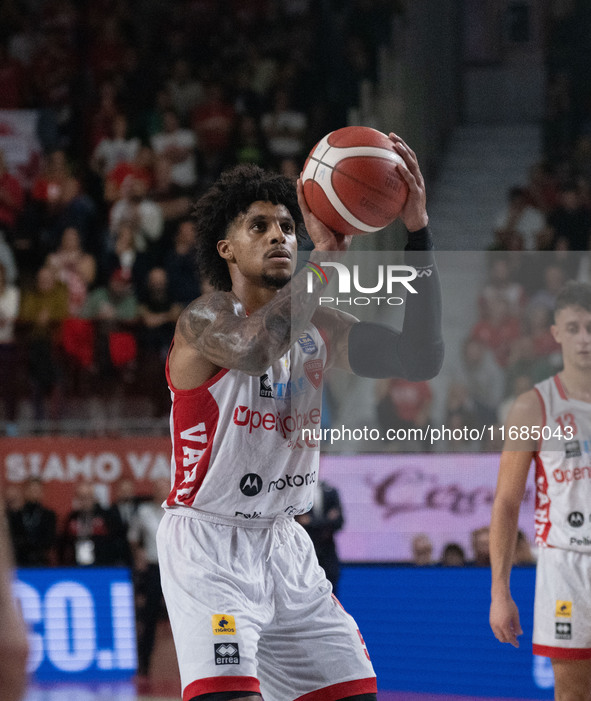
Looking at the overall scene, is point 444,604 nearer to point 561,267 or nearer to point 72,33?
point 561,267

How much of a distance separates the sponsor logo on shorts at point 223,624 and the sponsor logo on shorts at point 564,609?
1.80m

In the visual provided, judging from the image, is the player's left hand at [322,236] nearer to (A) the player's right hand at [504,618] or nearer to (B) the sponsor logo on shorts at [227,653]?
(B) the sponsor logo on shorts at [227,653]

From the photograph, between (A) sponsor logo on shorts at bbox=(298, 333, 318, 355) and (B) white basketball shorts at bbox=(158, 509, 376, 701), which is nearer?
(B) white basketball shorts at bbox=(158, 509, 376, 701)

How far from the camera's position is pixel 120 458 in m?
7.11

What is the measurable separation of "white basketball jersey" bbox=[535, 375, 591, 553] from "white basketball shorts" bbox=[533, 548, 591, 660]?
65 millimetres

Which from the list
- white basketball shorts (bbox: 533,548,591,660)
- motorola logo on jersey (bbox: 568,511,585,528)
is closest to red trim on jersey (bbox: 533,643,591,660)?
white basketball shorts (bbox: 533,548,591,660)

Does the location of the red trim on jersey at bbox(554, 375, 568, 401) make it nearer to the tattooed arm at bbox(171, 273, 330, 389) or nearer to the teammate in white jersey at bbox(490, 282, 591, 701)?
the teammate in white jersey at bbox(490, 282, 591, 701)

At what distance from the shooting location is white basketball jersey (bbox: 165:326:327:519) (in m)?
3.34

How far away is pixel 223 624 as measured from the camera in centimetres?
306

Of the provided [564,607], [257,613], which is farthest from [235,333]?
[564,607]

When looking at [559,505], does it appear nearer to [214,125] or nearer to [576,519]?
[576,519]

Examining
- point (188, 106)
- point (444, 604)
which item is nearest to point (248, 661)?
point (444, 604)

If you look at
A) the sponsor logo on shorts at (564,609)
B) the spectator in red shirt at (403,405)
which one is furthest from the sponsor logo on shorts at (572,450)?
the spectator in red shirt at (403,405)

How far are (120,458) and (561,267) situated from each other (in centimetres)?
334
